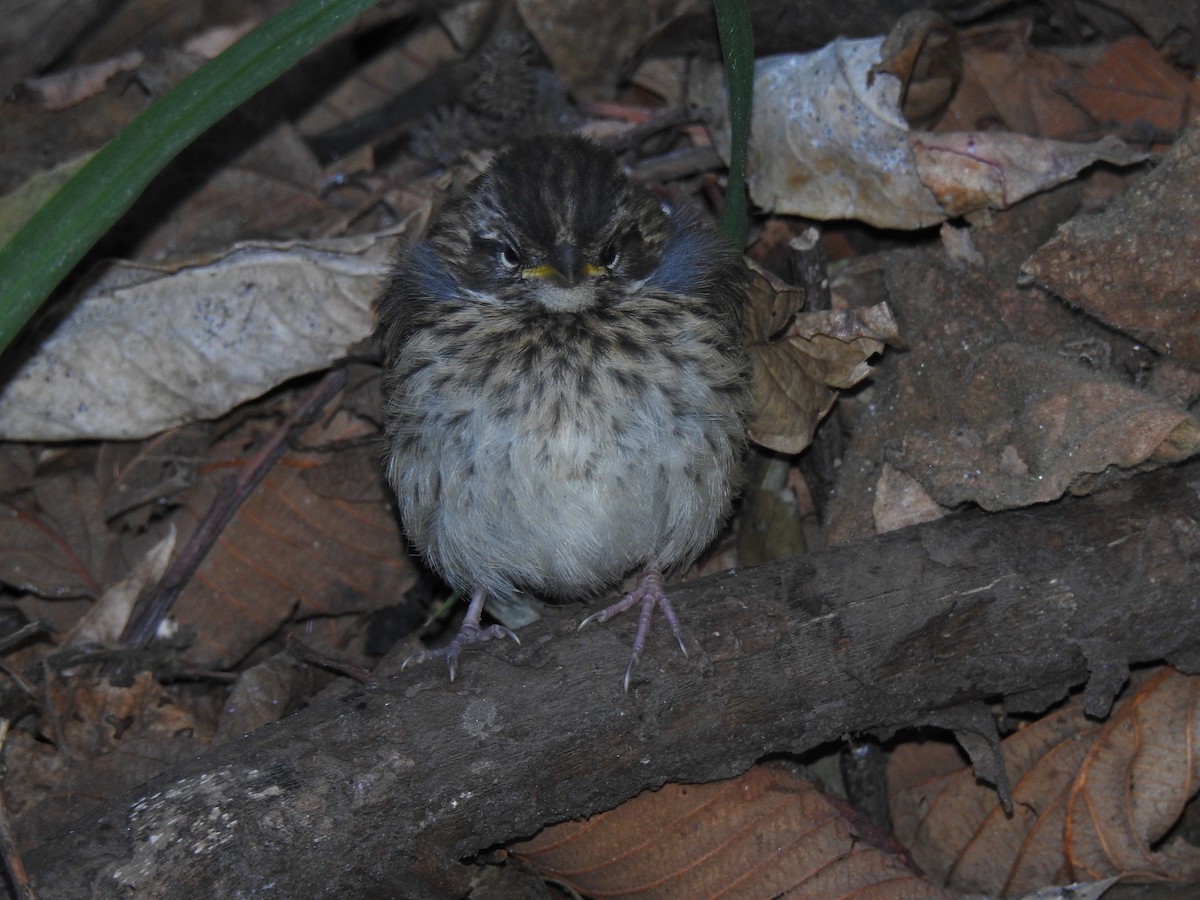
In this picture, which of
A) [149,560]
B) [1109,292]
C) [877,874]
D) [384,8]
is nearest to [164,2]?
[384,8]

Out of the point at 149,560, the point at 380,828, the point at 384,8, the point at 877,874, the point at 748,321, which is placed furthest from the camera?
the point at 384,8

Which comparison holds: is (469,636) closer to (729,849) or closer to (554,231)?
(729,849)

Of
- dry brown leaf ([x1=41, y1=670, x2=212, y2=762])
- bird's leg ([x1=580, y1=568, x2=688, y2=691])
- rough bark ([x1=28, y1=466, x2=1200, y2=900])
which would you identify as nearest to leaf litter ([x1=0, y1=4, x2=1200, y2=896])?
dry brown leaf ([x1=41, y1=670, x2=212, y2=762])

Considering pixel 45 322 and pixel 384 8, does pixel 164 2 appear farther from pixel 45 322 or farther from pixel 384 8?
pixel 45 322

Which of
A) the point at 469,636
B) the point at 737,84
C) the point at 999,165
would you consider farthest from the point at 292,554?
the point at 999,165

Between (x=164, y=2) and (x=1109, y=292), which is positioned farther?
(x=164, y=2)

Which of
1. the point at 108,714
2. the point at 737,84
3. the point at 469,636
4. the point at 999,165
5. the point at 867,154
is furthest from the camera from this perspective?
the point at 867,154

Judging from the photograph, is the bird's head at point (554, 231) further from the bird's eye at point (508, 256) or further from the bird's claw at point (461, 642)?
the bird's claw at point (461, 642)
